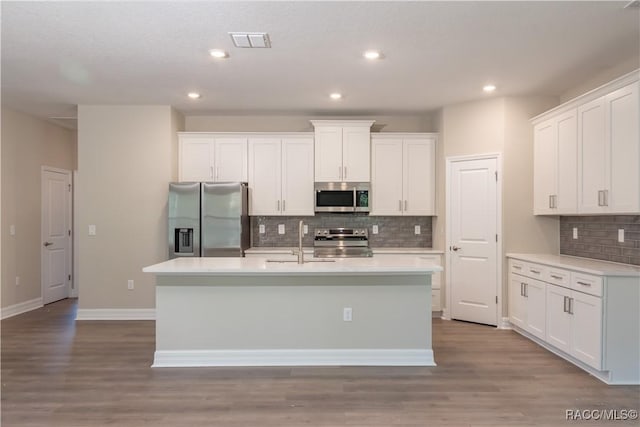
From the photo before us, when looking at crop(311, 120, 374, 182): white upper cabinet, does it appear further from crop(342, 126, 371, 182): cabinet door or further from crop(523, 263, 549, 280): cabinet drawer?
crop(523, 263, 549, 280): cabinet drawer

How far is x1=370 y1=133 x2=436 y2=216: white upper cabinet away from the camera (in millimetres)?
5570

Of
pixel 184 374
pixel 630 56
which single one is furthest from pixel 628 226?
pixel 184 374

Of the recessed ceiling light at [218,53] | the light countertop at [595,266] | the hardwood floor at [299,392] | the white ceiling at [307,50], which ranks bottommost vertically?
the hardwood floor at [299,392]

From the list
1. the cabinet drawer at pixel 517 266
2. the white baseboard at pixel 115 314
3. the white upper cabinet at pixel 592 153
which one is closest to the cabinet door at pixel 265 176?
the white baseboard at pixel 115 314

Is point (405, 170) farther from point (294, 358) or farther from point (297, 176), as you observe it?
point (294, 358)

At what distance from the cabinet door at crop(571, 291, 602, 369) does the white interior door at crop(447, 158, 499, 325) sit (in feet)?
4.37

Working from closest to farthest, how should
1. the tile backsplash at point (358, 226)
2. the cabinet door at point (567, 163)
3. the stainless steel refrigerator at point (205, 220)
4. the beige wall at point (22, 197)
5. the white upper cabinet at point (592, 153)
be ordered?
the white upper cabinet at point (592, 153)
the cabinet door at point (567, 163)
the stainless steel refrigerator at point (205, 220)
the beige wall at point (22, 197)
the tile backsplash at point (358, 226)

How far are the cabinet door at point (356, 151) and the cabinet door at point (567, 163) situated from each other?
2214 millimetres

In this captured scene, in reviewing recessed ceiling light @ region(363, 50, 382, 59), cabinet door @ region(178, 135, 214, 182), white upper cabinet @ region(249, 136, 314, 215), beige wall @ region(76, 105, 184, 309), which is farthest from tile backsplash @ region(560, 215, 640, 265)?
beige wall @ region(76, 105, 184, 309)

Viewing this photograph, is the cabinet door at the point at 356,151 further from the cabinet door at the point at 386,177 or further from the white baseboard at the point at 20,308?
the white baseboard at the point at 20,308

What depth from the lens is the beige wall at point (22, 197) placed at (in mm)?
5465

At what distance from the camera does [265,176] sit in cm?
559

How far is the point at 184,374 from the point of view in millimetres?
3396

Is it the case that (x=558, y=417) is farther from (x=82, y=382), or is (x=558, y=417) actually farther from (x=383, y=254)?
(x=82, y=382)
